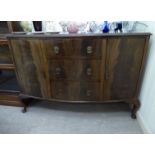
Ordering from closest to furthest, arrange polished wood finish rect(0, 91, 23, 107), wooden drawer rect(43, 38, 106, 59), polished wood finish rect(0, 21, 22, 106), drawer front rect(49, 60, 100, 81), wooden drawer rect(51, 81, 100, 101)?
wooden drawer rect(43, 38, 106, 59)
drawer front rect(49, 60, 100, 81)
wooden drawer rect(51, 81, 100, 101)
polished wood finish rect(0, 21, 22, 106)
polished wood finish rect(0, 91, 23, 107)

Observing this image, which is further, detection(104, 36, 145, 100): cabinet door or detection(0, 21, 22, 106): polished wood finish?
detection(0, 21, 22, 106): polished wood finish

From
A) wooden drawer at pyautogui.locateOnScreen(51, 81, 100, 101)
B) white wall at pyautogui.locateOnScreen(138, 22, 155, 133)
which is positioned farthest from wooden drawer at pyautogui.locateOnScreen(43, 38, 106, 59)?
white wall at pyautogui.locateOnScreen(138, 22, 155, 133)

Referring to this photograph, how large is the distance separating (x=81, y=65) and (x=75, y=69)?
0.25 feet

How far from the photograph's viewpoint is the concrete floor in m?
1.61

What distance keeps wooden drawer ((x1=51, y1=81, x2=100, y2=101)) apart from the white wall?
50 centimetres

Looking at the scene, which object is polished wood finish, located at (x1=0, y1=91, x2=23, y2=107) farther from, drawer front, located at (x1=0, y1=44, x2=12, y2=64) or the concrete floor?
drawer front, located at (x1=0, y1=44, x2=12, y2=64)

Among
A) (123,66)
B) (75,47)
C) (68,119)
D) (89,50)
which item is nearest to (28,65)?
(75,47)

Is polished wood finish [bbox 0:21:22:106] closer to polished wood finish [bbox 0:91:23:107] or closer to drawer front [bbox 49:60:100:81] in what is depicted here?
polished wood finish [bbox 0:91:23:107]

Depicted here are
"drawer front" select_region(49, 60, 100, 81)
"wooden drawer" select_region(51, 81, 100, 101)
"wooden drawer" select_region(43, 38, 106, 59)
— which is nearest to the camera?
"wooden drawer" select_region(43, 38, 106, 59)

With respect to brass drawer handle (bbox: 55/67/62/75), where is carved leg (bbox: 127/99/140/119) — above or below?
below

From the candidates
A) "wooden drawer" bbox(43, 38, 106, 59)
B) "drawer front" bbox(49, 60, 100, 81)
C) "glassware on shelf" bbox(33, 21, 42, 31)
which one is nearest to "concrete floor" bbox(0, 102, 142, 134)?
"drawer front" bbox(49, 60, 100, 81)

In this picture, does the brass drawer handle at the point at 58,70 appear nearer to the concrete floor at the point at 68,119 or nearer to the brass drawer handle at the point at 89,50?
the brass drawer handle at the point at 89,50

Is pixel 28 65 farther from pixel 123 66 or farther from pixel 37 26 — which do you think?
pixel 123 66

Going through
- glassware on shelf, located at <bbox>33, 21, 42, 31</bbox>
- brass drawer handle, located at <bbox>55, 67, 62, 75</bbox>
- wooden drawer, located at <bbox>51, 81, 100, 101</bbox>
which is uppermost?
glassware on shelf, located at <bbox>33, 21, 42, 31</bbox>
